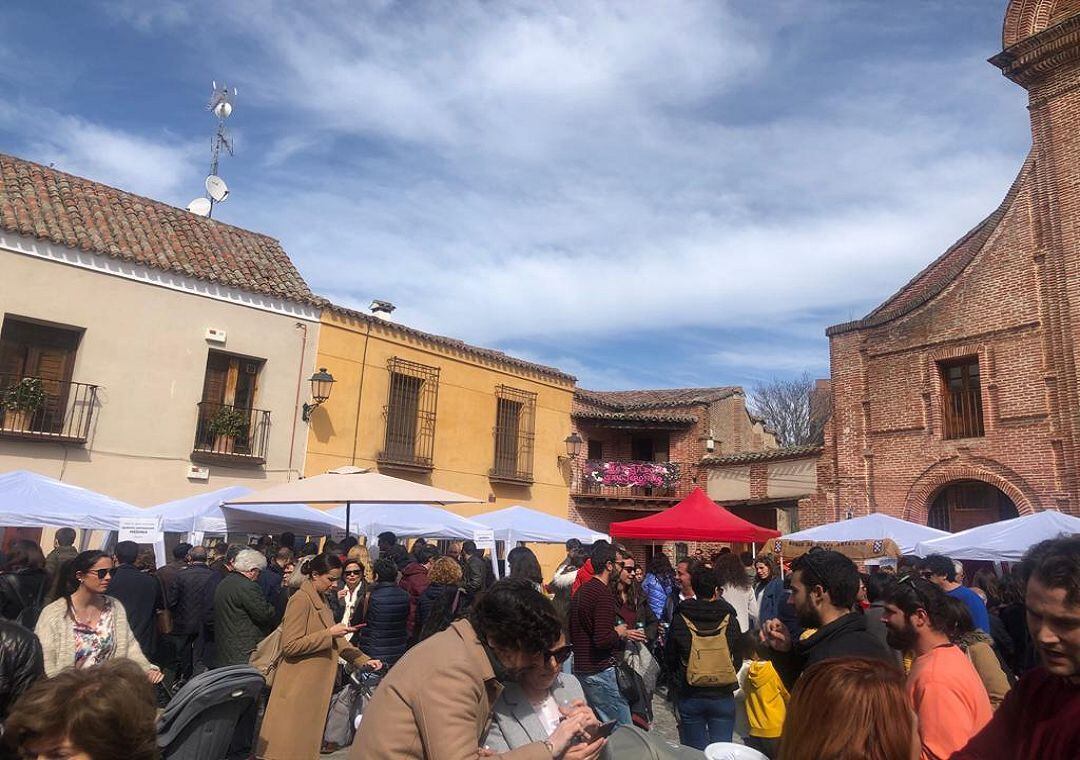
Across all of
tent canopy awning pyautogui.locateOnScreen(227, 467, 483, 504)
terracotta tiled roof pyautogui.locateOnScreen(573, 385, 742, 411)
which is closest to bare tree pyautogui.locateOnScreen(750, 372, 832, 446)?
terracotta tiled roof pyautogui.locateOnScreen(573, 385, 742, 411)

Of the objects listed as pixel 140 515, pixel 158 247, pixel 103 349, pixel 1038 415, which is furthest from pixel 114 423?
pixel 1038 415

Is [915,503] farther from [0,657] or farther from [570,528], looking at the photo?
[0,657]

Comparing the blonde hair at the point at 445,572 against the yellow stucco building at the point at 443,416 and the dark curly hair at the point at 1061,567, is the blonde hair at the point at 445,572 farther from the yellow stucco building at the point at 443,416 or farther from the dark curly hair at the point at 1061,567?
the yellow stucco building at the point at 443,416

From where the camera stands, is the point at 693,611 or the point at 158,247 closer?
the point at 693,611

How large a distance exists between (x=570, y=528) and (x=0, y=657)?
11046mm

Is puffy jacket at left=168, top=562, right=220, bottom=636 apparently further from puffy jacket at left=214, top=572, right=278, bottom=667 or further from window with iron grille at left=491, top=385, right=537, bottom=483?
window with iron grille at left=491, top=385, right=537, bottom=483

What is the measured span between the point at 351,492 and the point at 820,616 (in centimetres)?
605

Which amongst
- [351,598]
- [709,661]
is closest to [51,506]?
[351,598]

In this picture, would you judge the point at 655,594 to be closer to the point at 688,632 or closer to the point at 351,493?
the point at 351,493

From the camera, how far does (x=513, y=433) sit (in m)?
20.5

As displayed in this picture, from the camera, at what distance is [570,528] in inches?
534

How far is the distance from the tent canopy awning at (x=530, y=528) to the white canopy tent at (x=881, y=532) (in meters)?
3.72

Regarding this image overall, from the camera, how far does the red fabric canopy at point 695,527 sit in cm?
1216

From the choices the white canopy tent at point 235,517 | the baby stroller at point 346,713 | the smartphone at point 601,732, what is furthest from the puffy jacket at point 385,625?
the smartphone at point 601,732
